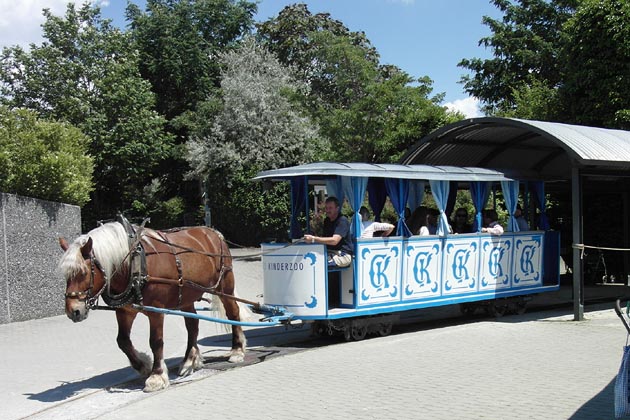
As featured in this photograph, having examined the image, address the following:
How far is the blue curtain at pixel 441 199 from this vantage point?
448 inches

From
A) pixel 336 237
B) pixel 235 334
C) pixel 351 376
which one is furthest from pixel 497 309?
pixel 235 334

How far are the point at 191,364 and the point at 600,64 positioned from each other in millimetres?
19322

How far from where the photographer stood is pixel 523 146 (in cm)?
1509

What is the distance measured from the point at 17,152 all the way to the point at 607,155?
11.3 m

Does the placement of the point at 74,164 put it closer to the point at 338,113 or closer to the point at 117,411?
the point at 117,411

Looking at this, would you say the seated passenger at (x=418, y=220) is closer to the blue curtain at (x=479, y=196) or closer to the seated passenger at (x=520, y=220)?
the blue curtain at (x=479, y=196)

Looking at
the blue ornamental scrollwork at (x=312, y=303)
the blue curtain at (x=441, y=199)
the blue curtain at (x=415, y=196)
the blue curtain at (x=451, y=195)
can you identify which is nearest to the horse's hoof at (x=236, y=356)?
the blue ornamental scrollwork at (x=312, y=303)

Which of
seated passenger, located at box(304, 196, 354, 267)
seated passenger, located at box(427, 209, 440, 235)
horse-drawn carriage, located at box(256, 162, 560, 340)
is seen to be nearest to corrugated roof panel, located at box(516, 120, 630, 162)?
horse-drawn carriage, located at box(256, 162, 560, 340)

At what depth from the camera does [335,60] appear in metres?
24.1

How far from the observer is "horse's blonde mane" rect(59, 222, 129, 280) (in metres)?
7.01

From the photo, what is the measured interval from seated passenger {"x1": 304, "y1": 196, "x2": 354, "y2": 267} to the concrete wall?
20.3 feet

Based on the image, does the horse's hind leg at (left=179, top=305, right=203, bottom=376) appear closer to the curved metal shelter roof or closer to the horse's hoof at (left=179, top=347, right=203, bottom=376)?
the horse's hoof at (left=179, top=347, right=203, bottom=376)

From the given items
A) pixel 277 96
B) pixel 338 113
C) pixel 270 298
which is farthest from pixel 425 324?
pixel 277 96

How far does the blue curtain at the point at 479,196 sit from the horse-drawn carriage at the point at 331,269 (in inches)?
0.7
